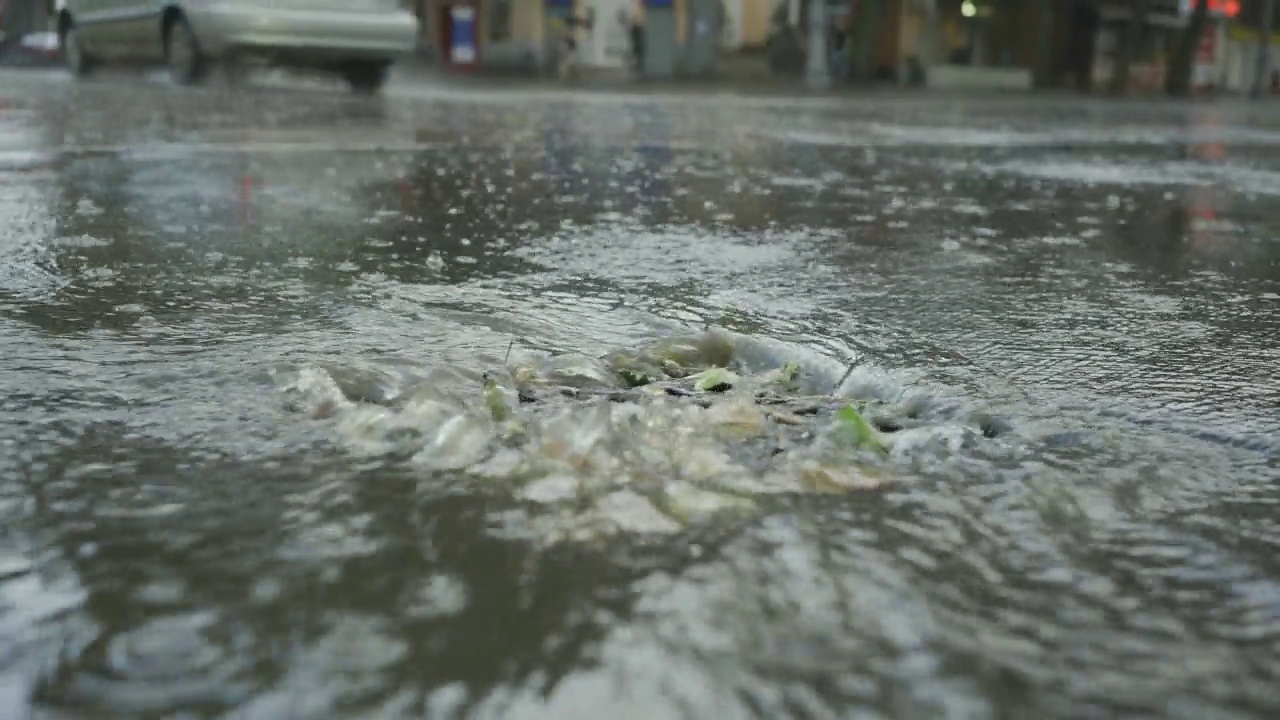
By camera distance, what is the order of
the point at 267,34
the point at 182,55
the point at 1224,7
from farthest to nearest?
1. the point at 1224,7
2. the point at 182,55
3. the point at 267,34

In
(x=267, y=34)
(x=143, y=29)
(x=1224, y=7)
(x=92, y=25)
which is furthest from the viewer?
(x=1224, y=7)

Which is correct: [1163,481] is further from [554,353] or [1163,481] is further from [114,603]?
[114,603]

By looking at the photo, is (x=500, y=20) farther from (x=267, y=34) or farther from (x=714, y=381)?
(x=714, y=381)

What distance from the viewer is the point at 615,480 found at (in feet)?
3.94

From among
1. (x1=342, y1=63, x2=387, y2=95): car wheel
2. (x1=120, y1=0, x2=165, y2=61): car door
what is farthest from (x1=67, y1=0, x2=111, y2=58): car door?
(x1=342, y1=63, x2=387, y2=95): car wheel

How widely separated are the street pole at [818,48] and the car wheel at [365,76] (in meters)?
10.9

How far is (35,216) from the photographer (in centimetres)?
298

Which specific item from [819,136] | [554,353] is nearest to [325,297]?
[554,353]

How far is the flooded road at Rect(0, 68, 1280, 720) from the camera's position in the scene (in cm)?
84

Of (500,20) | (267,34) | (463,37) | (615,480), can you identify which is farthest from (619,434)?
(500,20)

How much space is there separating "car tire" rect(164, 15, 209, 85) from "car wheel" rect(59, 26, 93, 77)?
262 centimetres

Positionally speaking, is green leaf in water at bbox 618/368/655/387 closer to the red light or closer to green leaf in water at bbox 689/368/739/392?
green leaf in water at bbox 689/368/739/392

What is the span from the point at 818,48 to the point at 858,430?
66.8ft

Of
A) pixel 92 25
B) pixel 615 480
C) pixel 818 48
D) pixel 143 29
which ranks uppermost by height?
pixel 818 48
